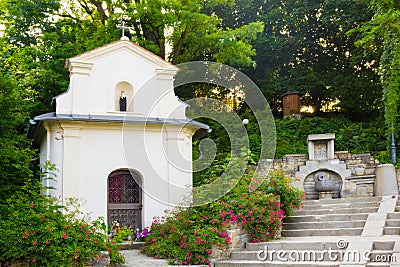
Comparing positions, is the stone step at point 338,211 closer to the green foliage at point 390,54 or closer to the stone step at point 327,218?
the stone step at point 327,218

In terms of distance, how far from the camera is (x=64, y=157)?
12047mm

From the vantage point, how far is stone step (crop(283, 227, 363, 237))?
1011 cm

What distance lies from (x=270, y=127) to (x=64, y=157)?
11.3 meters

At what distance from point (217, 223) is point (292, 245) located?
4.93ft

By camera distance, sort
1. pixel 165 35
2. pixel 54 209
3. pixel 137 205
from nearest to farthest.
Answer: pixel 54 209, pixel 137 205, pixel 165 35

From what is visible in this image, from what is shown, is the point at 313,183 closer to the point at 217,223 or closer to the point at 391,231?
the point at 391,231

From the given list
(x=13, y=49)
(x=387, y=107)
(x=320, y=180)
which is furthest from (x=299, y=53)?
(x=13, y=49)

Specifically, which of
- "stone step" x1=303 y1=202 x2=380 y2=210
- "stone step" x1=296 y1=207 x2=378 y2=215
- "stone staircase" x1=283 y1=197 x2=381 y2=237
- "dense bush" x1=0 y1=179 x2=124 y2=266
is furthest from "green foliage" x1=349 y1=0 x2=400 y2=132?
"dense bush" x1=0 y1=179 x2=124 y2=266

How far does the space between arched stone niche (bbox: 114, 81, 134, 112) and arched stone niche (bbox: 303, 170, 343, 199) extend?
7606 mm

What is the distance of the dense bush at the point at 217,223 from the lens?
9.33 m

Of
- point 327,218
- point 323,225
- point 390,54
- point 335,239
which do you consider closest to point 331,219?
point 327,218

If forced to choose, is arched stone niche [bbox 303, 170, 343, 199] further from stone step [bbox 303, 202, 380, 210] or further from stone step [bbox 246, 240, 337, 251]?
stone step [bbox 246, 240, 337, 251]

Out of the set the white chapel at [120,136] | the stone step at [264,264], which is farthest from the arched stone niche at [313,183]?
the stone step at [264,264]

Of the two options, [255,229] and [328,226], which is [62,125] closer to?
[255,229]
